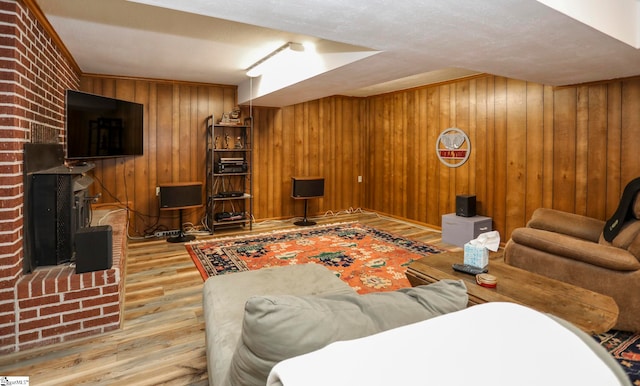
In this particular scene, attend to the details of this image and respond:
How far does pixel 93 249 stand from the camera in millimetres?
2344

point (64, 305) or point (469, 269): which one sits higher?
point (469, 269)

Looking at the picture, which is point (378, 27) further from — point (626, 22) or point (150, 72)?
point (150, 72)

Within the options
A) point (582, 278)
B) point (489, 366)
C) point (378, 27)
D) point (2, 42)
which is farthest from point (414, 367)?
point (2, 42)

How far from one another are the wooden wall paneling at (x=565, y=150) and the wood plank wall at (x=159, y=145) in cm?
428

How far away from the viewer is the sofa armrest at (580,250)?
228 centimetres

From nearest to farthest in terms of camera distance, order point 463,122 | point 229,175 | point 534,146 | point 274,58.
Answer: point 274,58
point 534,146
point 463,122
point 229,175

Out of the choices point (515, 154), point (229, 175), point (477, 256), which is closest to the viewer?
point (477, 256)

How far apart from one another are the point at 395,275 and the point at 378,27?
224cm

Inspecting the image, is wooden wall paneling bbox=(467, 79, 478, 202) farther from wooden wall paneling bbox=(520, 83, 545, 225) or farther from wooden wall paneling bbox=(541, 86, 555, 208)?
wooden wall paneling bbox=(541, 86, 555, 208)

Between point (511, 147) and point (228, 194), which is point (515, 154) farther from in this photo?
point (228, 194)

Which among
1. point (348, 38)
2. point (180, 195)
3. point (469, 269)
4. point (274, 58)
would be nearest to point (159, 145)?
point (180, 195)

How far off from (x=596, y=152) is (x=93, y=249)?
4552 millimetres

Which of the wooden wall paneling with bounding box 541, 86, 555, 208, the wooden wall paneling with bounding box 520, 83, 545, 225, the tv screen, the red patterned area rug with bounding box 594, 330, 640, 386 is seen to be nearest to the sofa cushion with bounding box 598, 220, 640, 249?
the red patterned area rug with bounding box 594, 330, 640, 386

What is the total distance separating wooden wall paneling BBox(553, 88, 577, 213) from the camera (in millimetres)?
3701
